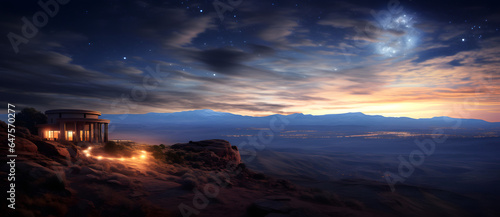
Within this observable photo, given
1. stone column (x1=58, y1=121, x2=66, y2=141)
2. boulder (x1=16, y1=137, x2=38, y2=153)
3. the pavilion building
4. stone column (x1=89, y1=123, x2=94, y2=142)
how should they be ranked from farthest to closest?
stone column (x1=89, y1=123, x2=94, y2=142) → the pavilion building → stone column (x1=58, y1=121, x2=66, y2=141) → boulder (x1=16, y1=137, x2=38, y2=153)

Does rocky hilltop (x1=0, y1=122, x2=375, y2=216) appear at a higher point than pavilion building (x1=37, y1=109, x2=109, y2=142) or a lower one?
lower

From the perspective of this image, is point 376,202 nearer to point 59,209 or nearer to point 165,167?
point 165,167

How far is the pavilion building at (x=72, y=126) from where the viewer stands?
86.3ft

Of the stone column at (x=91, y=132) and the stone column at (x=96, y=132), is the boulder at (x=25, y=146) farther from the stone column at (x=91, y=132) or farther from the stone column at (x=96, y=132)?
the stone column at (x=96, y=132)

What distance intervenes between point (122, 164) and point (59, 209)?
6893 mm

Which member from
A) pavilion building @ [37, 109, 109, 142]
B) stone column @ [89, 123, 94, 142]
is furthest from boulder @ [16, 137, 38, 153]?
stone column @ [89, 123, 94, 142]

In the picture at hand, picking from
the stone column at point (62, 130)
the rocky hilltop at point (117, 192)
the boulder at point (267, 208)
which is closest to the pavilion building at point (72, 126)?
the stone column at point (62, 130)

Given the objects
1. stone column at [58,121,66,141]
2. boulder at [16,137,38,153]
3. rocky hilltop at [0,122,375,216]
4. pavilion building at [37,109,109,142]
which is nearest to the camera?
rocky hilltop at [0,122,375,216]

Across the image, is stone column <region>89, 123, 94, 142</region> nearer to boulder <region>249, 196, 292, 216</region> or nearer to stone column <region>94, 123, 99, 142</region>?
stone column <region>94, 123, 99, 142</region>

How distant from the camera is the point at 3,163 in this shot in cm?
898

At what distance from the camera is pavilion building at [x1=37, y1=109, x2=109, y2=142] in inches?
1036

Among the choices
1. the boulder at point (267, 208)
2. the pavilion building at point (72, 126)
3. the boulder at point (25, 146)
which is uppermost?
the pavilion building at point (72, 126)

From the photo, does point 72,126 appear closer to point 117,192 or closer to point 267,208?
point 117,192

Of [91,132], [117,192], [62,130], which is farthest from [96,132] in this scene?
[117,192]
